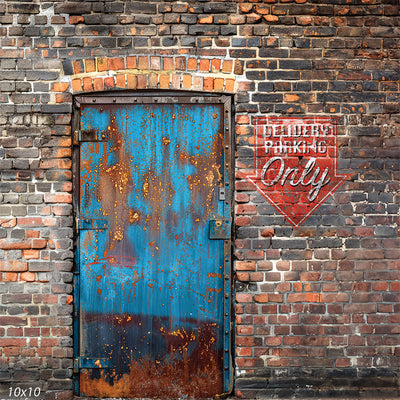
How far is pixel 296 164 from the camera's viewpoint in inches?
117

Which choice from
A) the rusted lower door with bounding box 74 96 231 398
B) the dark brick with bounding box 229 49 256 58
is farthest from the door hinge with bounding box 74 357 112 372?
the dark brick with bounding box 229 49 256 58

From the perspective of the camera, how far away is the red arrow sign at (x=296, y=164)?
116 inches

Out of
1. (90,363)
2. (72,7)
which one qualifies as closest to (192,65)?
(72,7)

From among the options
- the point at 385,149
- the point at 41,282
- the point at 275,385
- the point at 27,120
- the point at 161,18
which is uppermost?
the point at 161,18

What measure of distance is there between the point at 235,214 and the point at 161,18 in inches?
63.4

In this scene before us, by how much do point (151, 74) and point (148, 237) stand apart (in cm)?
126

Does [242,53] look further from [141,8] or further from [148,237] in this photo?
[148,237]

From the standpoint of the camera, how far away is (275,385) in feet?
9.57

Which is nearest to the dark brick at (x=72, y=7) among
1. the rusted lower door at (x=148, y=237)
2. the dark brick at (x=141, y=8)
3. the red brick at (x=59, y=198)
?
the dark brick at (x=141, y=8)

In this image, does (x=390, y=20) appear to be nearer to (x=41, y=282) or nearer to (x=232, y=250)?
(x=232, y=250)

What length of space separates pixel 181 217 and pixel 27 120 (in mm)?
1401

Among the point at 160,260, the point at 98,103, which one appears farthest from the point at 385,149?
the point at 98,103

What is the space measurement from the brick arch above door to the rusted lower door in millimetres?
143

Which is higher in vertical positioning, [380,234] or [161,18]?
[161,18]
